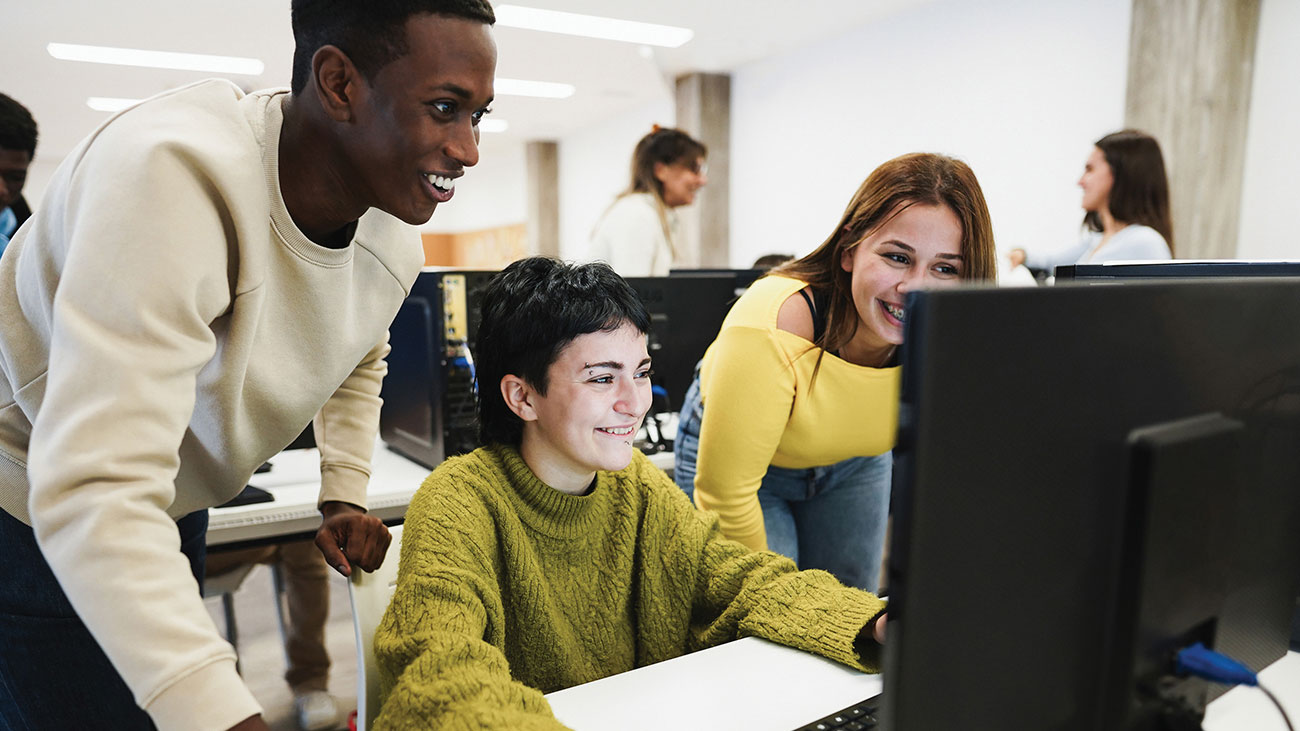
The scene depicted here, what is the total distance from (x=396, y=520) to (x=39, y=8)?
184 inches

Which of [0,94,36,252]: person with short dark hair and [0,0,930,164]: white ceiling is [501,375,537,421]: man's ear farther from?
[0,0,930,164]: white ceiling

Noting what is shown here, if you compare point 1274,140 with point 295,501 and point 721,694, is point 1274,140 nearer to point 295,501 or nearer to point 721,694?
point 721,694

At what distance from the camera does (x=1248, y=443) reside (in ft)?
1.66

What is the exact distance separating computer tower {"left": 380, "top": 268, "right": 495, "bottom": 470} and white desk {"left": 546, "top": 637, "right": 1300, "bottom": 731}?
3.47 ft

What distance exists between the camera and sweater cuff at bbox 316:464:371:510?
1.12 m

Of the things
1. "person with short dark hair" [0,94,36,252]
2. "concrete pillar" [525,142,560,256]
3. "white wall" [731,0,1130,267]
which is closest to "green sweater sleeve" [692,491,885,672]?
"person with short dark hair" [0,94,36,252]

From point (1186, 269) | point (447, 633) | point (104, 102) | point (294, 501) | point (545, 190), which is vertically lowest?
point (294, 501)

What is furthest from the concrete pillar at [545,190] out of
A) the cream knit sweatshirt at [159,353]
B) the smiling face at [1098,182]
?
the cream knit sweatshirt at [159,353]

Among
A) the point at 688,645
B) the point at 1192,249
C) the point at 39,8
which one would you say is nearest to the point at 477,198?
the point at 39,8

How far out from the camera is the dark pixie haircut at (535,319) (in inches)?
44.1

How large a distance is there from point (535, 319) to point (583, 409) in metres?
0.14

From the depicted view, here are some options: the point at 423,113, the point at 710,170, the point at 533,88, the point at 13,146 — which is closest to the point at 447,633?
→ the point at 423,113

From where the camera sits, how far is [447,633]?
81cm

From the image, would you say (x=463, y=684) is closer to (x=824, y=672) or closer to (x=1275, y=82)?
(x=824, y=672)
